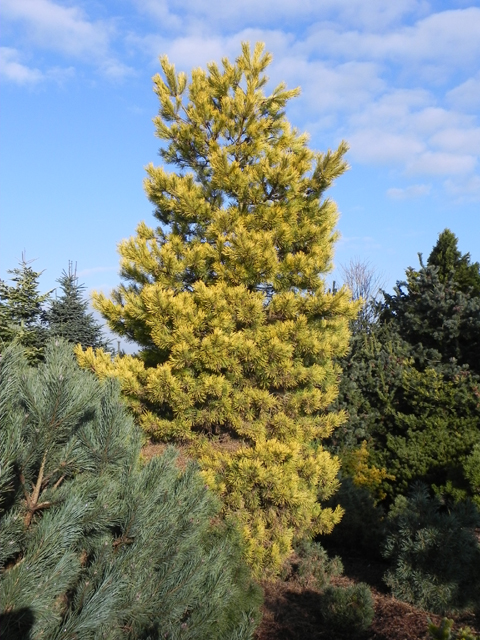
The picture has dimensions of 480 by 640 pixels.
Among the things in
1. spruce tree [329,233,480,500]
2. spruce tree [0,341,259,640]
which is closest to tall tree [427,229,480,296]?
spruce tree [329,233,480,500]

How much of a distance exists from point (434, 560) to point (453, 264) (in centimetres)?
713

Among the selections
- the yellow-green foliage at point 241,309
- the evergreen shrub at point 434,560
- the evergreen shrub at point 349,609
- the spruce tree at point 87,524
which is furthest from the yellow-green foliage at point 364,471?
the spruce tree at point 87,524

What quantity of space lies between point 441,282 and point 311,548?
632 cm

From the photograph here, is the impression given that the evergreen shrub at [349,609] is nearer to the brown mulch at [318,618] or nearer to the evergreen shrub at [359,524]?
the brown mulch at [318,618]

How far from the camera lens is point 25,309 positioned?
10297mm

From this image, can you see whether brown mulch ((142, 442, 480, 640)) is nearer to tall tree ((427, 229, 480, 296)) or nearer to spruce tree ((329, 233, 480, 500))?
spruce tree ((329, 233, 480, 500))

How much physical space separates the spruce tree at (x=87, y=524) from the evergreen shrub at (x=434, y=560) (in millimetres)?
2570

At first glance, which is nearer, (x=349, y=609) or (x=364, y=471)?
(x=349, y=609)

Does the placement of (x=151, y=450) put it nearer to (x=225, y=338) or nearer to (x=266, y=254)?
(x=225, y=338)

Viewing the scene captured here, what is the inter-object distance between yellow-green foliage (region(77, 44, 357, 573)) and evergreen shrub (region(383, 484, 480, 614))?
3.49 ft

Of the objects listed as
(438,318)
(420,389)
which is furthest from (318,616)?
(438,318)

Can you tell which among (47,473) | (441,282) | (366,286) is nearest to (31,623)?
(47,473)

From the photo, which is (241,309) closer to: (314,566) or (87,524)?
(314,566)

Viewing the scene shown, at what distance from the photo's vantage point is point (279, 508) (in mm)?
5871
